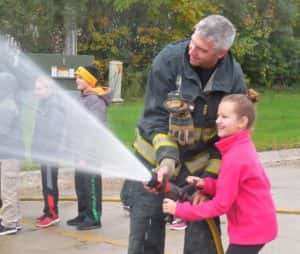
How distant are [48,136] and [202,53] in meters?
3.31

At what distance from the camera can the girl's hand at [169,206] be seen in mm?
4117

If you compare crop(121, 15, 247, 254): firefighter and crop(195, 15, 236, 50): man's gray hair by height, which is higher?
crop(195, 15, 236, 50): man's gray hair

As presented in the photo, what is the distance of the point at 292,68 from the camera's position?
86.4 ft

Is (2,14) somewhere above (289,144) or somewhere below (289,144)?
above

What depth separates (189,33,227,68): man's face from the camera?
4043 mm

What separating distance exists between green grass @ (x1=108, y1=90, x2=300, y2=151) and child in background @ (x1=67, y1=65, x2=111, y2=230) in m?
3.62

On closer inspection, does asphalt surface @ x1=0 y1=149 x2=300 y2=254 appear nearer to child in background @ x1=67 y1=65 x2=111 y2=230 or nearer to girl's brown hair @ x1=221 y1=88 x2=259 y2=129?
child in background @ x1=67 y1=65 x2=111 y2=230

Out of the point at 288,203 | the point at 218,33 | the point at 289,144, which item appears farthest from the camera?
the point at 289,144

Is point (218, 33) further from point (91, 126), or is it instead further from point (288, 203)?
point (288, 203)

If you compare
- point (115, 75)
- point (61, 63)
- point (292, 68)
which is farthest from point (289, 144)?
point (292, 68)

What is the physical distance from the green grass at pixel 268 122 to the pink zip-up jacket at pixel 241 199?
6.68m

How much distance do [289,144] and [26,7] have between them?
9.39 m

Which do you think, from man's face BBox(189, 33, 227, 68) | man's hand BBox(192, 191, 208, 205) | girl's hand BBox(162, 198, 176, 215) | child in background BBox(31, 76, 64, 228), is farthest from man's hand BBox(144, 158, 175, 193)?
child in background BBox(31, 76, 64, 228)

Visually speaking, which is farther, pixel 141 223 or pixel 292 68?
pixel 292 68
